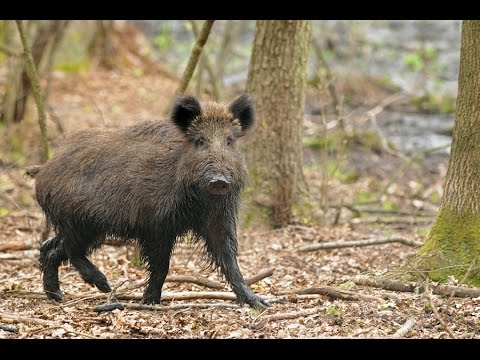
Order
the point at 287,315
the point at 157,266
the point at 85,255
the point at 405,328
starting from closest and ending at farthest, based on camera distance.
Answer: the point at 405,328 < the point at 287,315 < the point at 157,266 < the point at 85,255

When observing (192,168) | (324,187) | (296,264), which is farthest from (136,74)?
(192,168)

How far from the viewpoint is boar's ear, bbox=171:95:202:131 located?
746 centimetres

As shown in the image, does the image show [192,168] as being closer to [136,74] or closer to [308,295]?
[308,295]

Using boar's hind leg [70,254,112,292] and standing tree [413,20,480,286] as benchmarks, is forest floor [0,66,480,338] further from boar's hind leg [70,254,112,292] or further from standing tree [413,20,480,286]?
standing tree [413,20,480,286]

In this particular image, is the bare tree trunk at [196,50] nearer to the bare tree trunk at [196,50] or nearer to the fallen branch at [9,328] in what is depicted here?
the bare tree trunk at [196,50]

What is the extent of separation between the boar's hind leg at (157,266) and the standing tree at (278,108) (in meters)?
3.76

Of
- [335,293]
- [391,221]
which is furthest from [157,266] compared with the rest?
[391,221]

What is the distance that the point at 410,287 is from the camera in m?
7.42

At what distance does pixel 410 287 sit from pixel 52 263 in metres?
3.91

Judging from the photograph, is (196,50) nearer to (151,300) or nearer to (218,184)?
(218,184)

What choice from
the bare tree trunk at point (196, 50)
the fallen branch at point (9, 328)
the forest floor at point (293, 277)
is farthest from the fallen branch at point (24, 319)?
the bare tree trunk at point (196, 50)

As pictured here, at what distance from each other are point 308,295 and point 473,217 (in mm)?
1827
